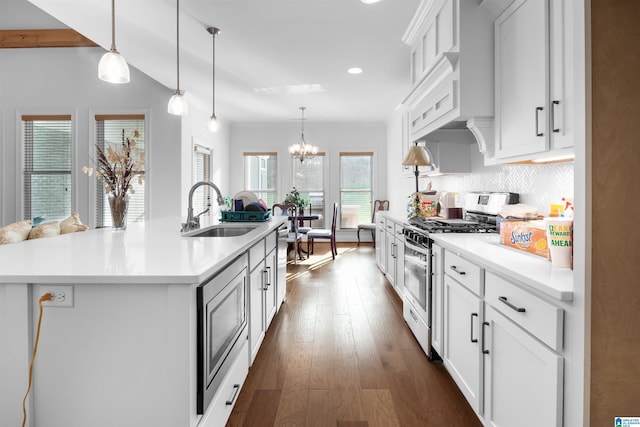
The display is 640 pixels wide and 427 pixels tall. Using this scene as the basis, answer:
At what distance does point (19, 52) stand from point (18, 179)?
2074 millimetres

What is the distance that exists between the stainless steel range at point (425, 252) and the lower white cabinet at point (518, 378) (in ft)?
2.90

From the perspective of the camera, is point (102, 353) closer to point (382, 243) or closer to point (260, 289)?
point (260, 289)

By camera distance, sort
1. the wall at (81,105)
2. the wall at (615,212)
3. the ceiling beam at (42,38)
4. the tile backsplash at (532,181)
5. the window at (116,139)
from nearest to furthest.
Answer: the wall at (615,212), the tile backsplash at (532,181), the ceiling beam at (42,38), the wall at (81,105), the window at (116,139)

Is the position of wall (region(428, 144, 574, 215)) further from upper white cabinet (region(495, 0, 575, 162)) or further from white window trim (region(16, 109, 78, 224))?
white window trim (region(16, 109, 78, 224))

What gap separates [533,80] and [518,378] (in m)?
1.40

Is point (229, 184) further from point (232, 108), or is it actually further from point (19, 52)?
point (19, 52)

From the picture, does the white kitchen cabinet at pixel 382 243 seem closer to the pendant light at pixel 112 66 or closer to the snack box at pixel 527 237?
the snack box at pixel 527 237

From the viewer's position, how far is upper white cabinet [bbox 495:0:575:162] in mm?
1617

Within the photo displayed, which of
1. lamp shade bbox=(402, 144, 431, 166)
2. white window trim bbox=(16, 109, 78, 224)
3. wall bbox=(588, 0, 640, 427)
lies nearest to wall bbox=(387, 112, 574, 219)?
lamp shade bbox=(402, 144, 431, 166)

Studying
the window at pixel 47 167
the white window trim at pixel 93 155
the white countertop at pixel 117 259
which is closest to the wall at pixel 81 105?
the white window trim at pixel 93 155

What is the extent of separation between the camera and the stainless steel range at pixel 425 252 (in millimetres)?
2549

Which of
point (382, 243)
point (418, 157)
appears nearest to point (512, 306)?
point (418, 157)

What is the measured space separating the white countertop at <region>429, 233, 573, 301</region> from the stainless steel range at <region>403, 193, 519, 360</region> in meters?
0.25

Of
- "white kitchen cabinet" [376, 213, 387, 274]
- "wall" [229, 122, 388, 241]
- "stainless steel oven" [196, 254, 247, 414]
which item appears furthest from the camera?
"wall" [229, 122, 388, 241]
